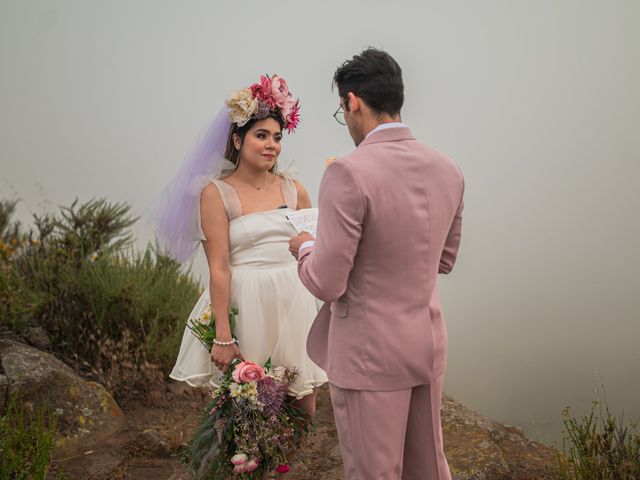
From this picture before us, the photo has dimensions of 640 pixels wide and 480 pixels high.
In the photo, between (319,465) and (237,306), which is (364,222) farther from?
(319,465)

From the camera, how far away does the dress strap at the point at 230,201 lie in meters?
2.88

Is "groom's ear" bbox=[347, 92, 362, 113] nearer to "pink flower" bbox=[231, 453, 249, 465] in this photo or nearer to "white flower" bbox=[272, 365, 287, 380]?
"white flower" bbox=[272, 365, 287, 380]

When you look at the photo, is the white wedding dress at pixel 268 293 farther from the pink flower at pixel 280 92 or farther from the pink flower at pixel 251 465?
the pink flower at pixel 280 92

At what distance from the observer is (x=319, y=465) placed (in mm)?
4203

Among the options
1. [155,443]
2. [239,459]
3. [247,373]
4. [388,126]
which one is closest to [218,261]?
[247,373]

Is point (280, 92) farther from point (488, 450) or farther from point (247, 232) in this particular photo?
point (488, 450)

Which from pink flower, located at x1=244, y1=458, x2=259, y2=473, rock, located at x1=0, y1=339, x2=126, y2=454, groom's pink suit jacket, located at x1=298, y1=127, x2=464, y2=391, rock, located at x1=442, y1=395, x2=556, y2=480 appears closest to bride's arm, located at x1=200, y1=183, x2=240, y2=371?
pink flower, located at x1=244, y1=458, x2=259, y2=473

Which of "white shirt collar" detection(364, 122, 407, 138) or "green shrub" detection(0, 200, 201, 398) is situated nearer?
"white shirt collar" detection(364, 122, 407, 138)

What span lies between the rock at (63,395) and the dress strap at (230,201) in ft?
7.31

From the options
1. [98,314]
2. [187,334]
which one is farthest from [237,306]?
[98,314]

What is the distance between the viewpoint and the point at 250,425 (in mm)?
2920

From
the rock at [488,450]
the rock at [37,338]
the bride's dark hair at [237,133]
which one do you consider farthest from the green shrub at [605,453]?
the rock at [37,338]

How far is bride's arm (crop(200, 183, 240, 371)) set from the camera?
9.29 ft

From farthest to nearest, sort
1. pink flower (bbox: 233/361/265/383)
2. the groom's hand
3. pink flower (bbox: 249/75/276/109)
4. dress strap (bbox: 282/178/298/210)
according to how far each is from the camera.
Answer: dress strap (bbox: 282/178/298/210), pink flower (bbox: 249/75/276/109), pink flower (bbox: 233/361/265/383), the groom's hand
